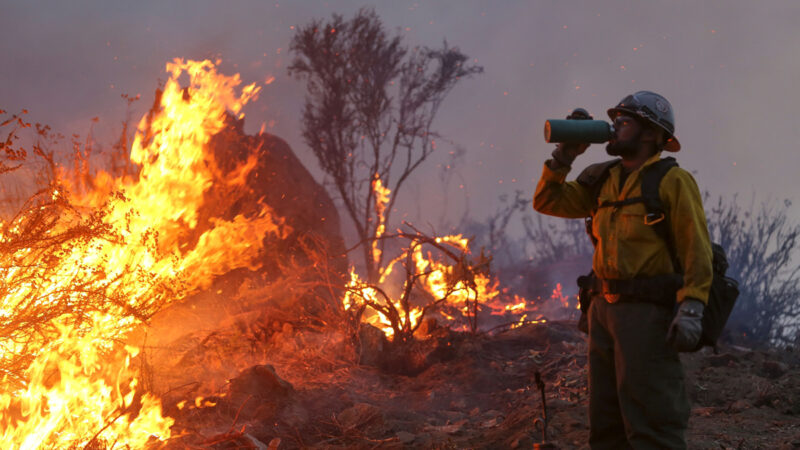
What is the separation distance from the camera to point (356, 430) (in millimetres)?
5074

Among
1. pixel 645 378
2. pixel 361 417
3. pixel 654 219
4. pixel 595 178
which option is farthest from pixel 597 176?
pixel 361 417

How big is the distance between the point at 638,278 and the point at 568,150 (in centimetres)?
70

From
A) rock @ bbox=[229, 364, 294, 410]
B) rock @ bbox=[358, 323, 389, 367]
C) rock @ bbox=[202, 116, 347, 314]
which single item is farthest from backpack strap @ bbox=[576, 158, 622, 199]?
rock @ bbox=[202, 116, 347, 314]

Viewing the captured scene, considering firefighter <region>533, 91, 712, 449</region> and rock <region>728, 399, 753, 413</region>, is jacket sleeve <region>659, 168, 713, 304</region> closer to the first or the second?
firefighter <region>533, 91, 712, 449</region>

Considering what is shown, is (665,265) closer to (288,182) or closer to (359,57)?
(288,182)

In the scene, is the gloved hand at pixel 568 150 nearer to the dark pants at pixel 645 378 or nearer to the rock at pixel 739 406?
the dark pants at pixel 645 378

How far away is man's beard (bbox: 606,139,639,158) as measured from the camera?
2.93 meters

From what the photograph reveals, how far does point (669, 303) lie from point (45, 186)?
4773 mm

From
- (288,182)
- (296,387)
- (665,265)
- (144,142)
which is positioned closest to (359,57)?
(288,182)

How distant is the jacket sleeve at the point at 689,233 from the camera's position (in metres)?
2.57

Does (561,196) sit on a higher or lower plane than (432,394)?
higher

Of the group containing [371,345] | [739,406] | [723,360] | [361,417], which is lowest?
[739,406]

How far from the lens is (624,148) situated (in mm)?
2947

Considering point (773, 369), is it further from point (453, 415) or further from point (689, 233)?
point (689, 233)
